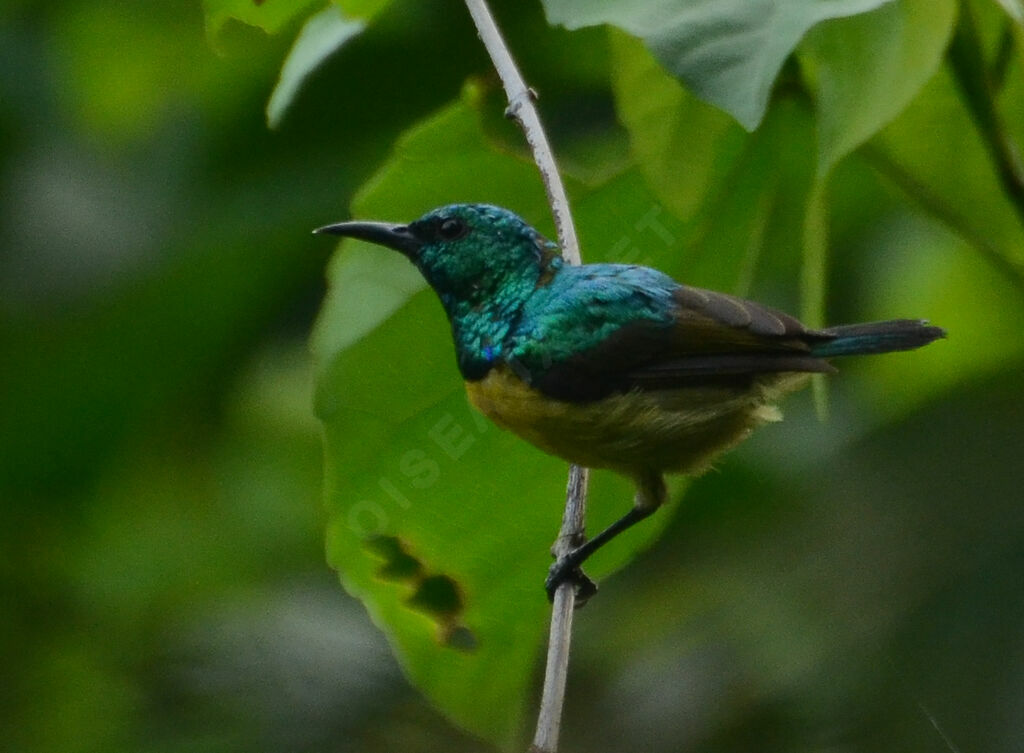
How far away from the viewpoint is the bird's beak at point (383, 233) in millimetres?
2713

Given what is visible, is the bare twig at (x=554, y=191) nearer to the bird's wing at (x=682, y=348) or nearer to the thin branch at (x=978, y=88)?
the bird's wing at (x=682, y=348)

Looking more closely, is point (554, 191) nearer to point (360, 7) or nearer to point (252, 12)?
point (360, 7)

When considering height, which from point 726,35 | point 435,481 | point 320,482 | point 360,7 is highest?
point 360,7

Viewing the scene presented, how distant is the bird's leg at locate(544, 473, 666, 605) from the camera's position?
265cm

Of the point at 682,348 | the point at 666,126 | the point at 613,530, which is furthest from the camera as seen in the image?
the point at 682,348

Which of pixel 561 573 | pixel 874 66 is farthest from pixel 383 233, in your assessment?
pixel 874 66

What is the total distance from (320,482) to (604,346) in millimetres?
1787

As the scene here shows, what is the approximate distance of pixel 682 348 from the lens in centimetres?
283

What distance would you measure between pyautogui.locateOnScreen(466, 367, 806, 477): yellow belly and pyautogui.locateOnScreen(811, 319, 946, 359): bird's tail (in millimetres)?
182

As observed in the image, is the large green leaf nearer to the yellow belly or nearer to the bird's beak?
the yellow belly

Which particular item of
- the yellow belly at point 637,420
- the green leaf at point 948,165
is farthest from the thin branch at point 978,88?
the yellow belly at point 637,420

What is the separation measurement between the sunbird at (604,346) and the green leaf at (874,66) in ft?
2.24

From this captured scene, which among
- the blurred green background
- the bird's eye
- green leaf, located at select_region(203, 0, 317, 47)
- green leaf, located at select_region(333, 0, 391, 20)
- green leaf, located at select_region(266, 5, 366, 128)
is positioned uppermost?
green leaf, located at select_region(203, 0, 317, 47)

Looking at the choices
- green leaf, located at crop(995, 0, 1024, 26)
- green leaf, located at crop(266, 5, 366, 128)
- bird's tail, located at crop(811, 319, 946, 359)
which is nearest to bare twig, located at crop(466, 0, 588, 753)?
green leaf, located at crop(266, 5, 366, 128)
